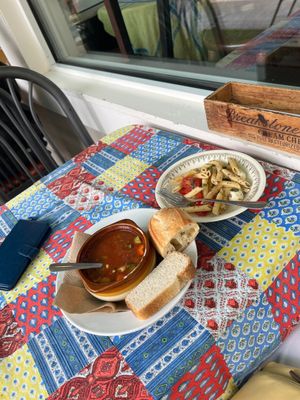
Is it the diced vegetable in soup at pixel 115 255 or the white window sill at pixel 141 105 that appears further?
the white window sill at pixel 141 105

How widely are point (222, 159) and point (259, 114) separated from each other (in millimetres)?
100

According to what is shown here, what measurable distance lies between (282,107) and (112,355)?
0.47 m

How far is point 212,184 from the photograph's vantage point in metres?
0.53

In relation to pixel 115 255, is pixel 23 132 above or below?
below

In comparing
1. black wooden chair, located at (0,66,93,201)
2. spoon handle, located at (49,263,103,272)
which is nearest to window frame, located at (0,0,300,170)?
black wooden chair, located at (0,66,93,201)

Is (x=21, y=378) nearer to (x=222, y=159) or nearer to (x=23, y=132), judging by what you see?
(x=222, y=159)

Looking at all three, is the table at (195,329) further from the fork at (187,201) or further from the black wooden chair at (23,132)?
the black wooden chair at (23,132)

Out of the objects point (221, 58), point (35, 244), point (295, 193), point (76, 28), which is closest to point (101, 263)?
point (35, 244)

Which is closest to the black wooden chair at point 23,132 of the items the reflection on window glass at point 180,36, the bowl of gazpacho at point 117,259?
the reflection on window glass at point 180,36

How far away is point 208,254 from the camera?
44cm

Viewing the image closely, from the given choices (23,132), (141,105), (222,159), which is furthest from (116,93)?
(222,159)

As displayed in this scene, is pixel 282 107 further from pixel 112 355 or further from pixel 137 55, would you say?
pixel 137 55

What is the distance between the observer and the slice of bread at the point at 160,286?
1.20ft

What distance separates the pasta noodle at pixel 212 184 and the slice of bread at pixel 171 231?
2.6 inches
